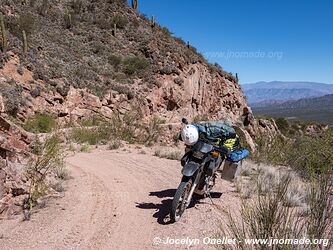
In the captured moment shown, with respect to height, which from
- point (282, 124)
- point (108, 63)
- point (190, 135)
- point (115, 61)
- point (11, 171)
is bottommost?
point (282, 124)

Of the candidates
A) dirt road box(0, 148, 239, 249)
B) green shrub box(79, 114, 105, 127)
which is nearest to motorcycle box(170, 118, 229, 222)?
dirt road box(0, 148, 239, 249)

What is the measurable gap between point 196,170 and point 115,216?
147cm

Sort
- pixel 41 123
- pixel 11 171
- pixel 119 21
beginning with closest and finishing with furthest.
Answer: pixel 11 171
pixel 41 123
pixel 119 21

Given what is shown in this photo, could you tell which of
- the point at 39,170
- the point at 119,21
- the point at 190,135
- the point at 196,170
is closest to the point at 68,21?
the point at 119,21

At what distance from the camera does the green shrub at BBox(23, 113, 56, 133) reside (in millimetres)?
14689

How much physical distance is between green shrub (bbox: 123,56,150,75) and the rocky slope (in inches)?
2.9

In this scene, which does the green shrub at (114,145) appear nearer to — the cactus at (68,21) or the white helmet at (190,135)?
the white helmet at (190,135)

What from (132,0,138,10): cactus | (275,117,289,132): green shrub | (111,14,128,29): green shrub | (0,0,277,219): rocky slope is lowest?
(275,117,289,132): green shrub

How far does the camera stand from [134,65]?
2516 cm

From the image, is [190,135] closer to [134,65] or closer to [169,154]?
[169,154]

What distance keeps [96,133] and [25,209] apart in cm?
815

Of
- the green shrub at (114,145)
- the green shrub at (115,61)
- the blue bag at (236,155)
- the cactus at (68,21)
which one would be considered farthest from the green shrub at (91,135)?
the cactus at (68,21)

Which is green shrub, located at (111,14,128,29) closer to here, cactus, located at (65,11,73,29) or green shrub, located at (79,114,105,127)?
cactus, located at (65,11,73,29)

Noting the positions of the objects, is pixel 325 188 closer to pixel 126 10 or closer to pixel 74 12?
pixel 74 12
